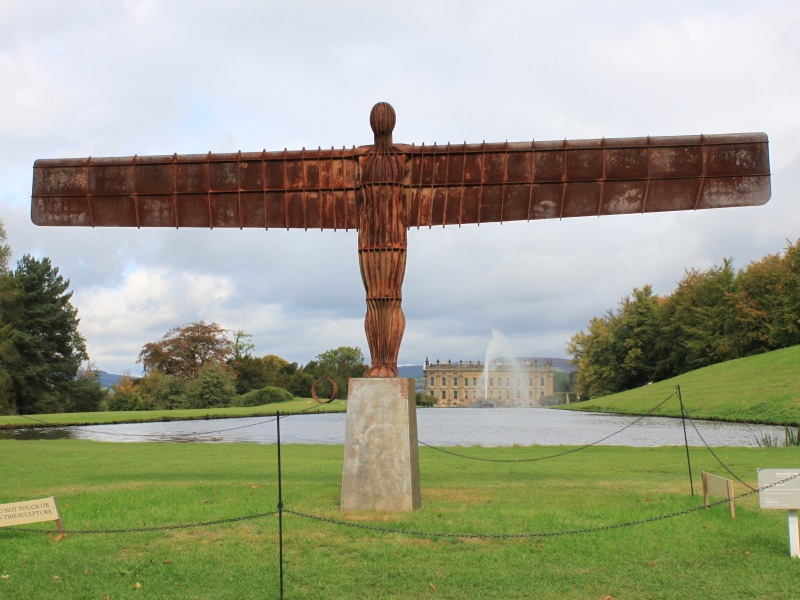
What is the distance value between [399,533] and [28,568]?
13.6 feet

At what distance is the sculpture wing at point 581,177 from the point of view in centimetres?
1030

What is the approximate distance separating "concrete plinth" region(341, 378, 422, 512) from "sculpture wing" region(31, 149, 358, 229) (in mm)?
2506

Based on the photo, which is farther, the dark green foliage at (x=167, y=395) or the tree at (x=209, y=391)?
the tree at (x=209, y=391)

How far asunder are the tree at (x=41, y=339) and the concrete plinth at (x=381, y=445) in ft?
157

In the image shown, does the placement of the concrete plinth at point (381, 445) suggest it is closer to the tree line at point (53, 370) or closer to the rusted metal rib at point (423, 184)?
the rusted metal rib at point (423, 184)

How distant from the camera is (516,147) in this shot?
34.7 ft

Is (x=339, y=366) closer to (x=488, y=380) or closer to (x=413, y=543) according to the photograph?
(x=488, y=380)

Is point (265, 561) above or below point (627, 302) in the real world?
below

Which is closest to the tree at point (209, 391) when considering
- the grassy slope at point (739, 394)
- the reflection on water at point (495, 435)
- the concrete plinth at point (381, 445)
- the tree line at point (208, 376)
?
the tree line at point (208, 376)

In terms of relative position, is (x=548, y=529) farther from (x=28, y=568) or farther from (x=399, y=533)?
(x=28, y=568)

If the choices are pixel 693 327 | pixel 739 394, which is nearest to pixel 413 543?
pixel 739 394

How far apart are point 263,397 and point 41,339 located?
18.6m

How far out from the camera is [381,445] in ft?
33.3

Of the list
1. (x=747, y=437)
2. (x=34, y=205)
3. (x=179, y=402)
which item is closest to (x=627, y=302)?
(x=179, y=402)
